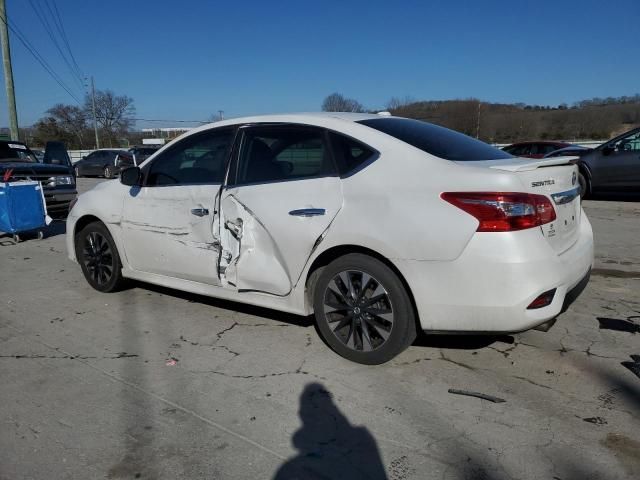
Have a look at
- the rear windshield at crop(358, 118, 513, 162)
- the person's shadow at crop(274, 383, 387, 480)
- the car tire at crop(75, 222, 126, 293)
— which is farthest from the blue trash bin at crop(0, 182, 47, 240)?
the person's shadow at crop(274, 383, 387, 480)

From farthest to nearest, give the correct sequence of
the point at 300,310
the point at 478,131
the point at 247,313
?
1. the point at 478,131
2. the point at 247,313
3. the point at 300,310

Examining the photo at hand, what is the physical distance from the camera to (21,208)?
320 inches

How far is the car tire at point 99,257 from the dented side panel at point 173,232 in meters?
0.29

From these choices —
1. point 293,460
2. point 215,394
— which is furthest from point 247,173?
point 293,460

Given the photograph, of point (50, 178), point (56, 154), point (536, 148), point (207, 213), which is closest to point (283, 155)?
point (207, 213)

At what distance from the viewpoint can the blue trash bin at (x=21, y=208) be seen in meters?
7.96

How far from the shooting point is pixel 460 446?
263 centimetres

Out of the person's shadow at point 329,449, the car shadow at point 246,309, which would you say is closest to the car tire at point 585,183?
the car shadow at point 246,309

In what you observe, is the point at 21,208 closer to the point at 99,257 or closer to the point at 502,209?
the point at 99,257

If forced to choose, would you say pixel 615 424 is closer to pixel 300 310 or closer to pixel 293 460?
pixel 293 460

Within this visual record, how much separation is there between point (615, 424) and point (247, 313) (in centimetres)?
294

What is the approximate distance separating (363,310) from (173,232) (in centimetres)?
190

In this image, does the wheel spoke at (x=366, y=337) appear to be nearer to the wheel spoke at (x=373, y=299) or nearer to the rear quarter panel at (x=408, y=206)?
the wheel spoke at (x=373, y=299)

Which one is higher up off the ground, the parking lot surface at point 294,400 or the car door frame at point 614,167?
the car door frame at point 614,167
